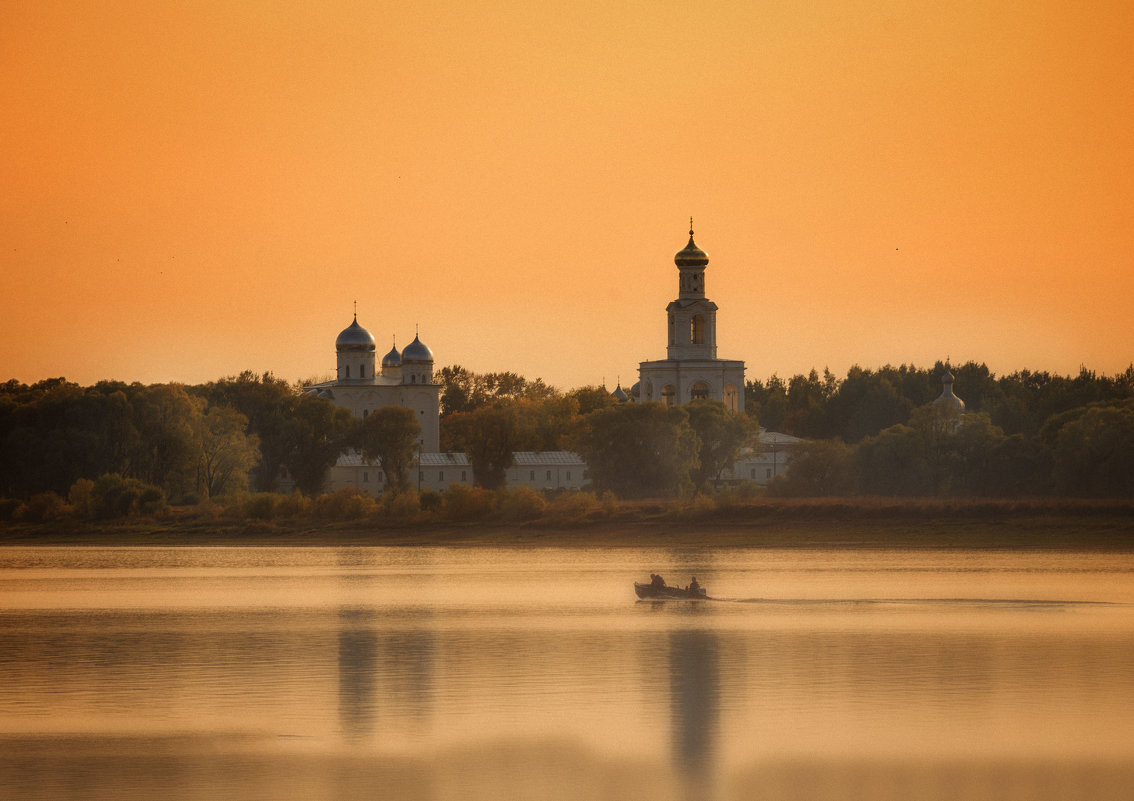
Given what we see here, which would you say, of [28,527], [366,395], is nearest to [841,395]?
[366,395]

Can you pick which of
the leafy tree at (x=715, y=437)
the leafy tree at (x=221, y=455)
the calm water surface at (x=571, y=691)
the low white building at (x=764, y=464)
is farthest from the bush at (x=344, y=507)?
the low white building at (x=764, y=464)

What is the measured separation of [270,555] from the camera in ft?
242

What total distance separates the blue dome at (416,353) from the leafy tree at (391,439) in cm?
2357

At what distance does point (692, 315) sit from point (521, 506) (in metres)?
38.2

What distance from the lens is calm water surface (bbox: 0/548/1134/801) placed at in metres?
23.7

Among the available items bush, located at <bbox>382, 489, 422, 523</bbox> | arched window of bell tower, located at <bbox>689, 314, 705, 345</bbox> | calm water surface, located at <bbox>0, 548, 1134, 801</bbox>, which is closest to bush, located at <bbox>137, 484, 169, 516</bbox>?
bush, located at <bbox>382, 489, 422, 523</bbox>

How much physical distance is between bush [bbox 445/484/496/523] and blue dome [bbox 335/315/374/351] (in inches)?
1823

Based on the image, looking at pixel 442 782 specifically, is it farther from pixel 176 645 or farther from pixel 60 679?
pixel 176 645

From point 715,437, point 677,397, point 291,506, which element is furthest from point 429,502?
point 677,397

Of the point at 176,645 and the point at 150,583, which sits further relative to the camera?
the point at 150,583

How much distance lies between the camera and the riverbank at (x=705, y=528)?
71438mm

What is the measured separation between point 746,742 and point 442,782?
15.7 feet

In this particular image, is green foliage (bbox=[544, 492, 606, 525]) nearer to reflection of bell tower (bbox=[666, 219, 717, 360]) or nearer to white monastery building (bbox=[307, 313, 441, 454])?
reflection of bell tower (bbox=[666, 219, 717, 360])

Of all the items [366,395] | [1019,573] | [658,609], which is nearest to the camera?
[658,609]
